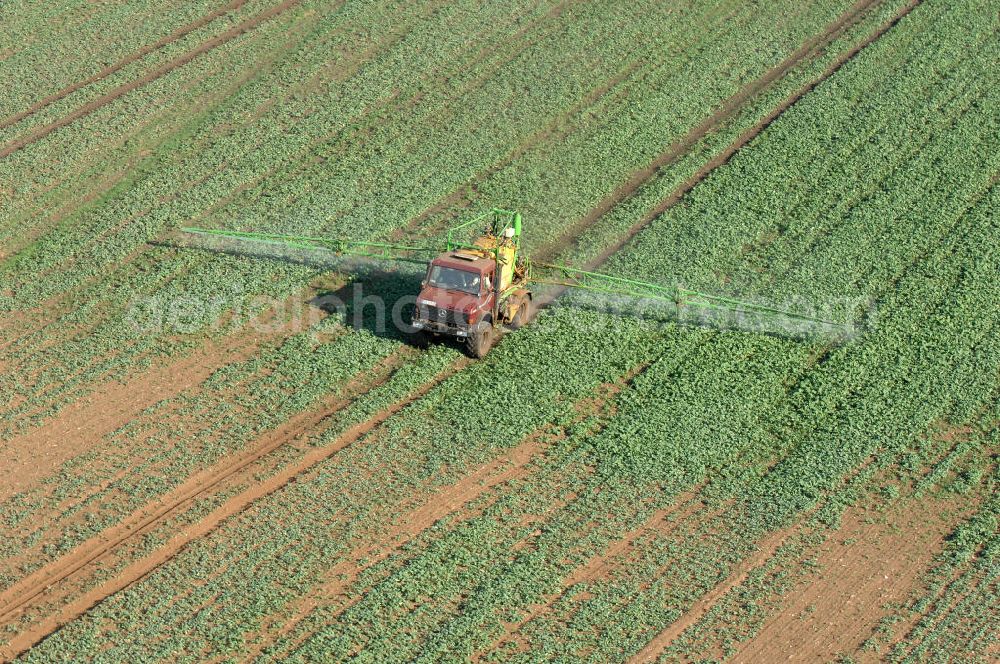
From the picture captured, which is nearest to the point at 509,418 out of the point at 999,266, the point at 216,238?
the point at 216,238

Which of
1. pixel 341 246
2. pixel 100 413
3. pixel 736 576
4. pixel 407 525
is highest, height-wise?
pixel 341 246

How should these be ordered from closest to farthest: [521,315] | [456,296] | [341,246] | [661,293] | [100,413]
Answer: [100,413] < [456,296] < [521,315] < [661,293] < [341,246]

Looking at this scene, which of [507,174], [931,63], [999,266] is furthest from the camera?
[931,63]

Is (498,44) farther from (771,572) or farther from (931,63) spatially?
(771,572)

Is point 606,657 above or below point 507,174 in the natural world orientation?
below

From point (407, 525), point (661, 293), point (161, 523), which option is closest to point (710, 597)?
point (407, 525)

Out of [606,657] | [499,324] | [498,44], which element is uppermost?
[498,44]

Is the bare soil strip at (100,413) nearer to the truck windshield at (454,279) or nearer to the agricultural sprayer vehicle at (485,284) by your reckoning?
the agricultural sprayer vehicle at (485,284)

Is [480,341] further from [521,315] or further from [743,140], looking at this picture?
[743,140]

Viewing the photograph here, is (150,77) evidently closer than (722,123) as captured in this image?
No
